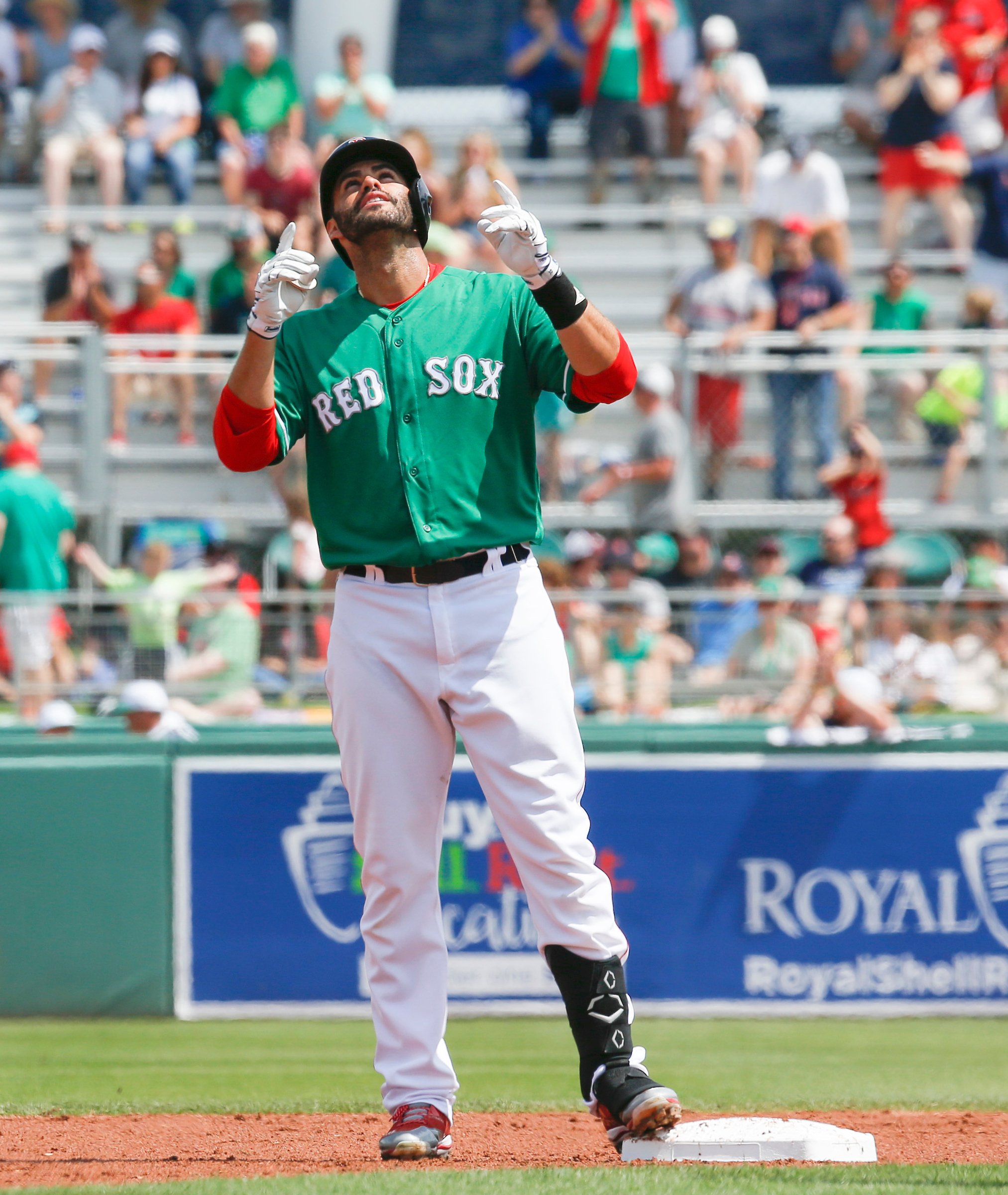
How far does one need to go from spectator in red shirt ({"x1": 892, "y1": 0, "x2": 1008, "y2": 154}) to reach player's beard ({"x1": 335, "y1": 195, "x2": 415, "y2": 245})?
9.86 metres

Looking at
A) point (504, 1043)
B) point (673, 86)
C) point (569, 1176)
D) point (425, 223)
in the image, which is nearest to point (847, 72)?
point (673, 86)

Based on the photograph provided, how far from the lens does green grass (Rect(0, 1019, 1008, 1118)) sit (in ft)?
18.7

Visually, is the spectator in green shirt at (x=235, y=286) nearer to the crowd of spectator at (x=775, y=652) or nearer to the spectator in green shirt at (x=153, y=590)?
the spectator in green shirt at (x=153, y=590)

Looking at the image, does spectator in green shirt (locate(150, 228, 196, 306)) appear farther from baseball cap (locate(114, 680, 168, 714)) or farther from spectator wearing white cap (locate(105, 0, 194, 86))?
baseball cap (locate(114, 680, 168, 714))

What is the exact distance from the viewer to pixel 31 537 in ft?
31.4

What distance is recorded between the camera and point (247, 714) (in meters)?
9.06

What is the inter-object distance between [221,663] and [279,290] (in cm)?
519

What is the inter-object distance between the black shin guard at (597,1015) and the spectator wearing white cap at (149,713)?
4826mm

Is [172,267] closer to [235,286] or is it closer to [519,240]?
[235,286]

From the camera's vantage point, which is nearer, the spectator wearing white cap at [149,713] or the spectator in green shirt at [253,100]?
the spectator wearing white cap at [149,713]

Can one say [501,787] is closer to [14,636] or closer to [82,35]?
[14,636]

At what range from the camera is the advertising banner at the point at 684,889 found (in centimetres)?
816

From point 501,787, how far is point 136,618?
5154mm

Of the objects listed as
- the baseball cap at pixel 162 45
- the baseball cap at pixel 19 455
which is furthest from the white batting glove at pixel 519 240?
the baseball cap at pixel 162 45
